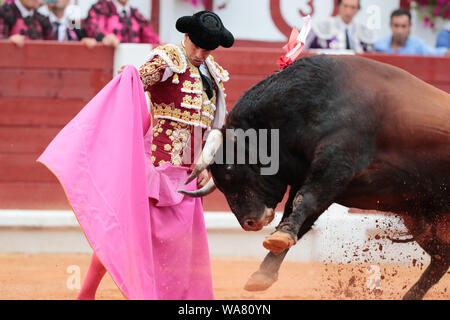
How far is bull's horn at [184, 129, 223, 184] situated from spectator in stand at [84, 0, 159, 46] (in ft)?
9.49

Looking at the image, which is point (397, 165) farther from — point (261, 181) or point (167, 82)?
point (167, 82)

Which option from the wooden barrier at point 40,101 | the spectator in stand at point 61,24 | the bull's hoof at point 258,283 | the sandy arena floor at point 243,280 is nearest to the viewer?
the bull's hoof at point 258,283

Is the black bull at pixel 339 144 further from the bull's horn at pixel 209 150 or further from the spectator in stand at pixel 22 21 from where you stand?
the spectator in stand at pixel 22 21

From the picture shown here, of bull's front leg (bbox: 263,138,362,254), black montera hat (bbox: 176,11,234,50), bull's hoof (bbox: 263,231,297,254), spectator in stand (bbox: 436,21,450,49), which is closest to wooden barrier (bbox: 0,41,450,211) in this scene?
spectator in stand (bbox: 436,21,450,49)

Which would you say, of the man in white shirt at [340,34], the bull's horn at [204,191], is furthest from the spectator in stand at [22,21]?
the bull's horn at [204,191]

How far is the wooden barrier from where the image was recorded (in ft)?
19.6

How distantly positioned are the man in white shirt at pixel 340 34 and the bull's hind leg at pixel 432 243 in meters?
2.55

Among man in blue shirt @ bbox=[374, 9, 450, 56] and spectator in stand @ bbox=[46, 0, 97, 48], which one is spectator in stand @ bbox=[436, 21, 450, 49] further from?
spectator in stand @ bbox=[46, 0, 97, 48]

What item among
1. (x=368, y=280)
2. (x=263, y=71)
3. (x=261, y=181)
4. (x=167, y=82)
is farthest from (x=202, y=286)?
(x=263, y=71)

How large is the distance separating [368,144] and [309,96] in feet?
0.99

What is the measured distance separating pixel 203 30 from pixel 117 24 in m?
2.93

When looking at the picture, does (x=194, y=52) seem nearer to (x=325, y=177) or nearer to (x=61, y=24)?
(x=325, y=177)

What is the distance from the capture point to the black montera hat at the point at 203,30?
346cm

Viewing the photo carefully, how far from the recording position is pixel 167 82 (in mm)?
3562
